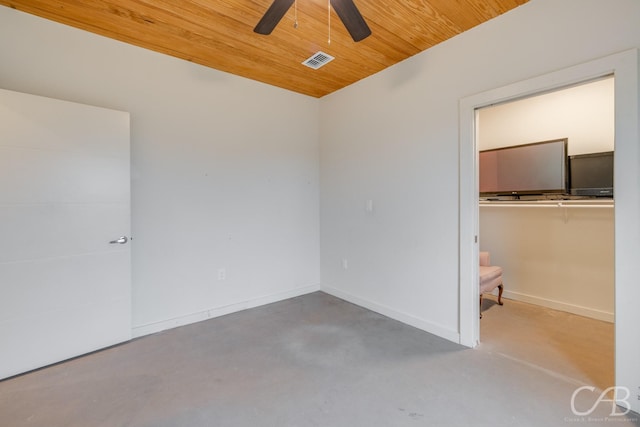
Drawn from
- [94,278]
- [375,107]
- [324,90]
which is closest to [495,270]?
[375,107]

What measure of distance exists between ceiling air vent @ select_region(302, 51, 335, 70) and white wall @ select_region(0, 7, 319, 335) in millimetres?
895

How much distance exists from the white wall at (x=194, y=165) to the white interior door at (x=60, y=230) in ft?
0.73

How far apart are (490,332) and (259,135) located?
3.22 meters

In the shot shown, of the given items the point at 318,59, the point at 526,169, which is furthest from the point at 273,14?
the point at 526,169

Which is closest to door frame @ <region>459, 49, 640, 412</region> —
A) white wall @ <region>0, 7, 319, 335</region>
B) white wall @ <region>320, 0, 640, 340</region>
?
white wall @ <region>320, 0, 640, 340</region>

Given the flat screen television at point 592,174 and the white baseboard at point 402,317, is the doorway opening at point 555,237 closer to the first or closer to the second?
the flat screen television at point 592,174

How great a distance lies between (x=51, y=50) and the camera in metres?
2.29

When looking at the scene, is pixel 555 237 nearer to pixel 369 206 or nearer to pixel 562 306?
pixel 562 306

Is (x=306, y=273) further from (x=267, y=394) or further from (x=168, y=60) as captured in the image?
(x=168, y=60)

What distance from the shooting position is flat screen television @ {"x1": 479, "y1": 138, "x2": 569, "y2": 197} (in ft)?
10.1

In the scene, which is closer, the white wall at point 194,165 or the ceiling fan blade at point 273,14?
the ceiling fan blade at point 273,14

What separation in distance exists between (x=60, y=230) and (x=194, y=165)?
4.01ft

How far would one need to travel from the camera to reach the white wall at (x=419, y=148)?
1.96m

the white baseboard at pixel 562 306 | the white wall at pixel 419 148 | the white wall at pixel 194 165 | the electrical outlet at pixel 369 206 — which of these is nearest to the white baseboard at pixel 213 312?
the white wall at pixel 194 165
